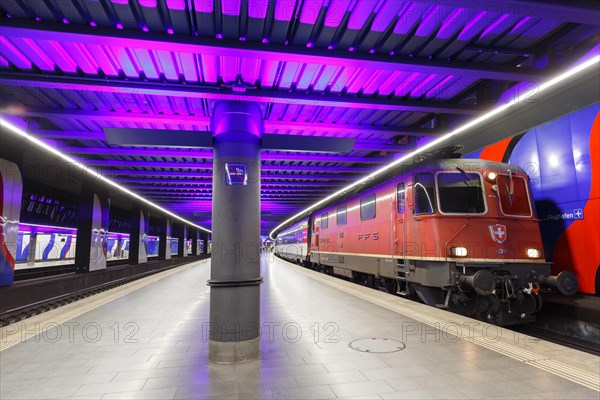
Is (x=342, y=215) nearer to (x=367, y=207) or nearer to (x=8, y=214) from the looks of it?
(x=367, y=207)

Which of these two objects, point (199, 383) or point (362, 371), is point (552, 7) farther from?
point (199, 383)

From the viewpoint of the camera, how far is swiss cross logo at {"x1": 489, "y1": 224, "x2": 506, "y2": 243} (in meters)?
6.40

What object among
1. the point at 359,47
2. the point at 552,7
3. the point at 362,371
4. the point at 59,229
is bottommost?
the point at 362,371

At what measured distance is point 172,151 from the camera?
877 cm

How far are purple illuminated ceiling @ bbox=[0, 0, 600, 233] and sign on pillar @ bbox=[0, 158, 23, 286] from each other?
252 cm

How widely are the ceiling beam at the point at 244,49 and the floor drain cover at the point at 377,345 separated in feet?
12.6

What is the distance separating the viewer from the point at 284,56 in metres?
3.96

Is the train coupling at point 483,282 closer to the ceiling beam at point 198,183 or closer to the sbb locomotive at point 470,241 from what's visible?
the sbb locomotive at point 470,241

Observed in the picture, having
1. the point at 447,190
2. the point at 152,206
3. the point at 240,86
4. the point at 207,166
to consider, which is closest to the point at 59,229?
the point at 152,206

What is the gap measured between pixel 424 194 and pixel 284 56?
4.48m

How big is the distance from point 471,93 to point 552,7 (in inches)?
112

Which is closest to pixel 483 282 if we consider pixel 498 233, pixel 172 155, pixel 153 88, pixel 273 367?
pixel 498 233

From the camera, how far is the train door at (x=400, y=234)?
770 centimetres

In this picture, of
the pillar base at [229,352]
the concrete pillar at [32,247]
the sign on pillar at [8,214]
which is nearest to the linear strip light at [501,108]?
the pillar base at [229,352]
